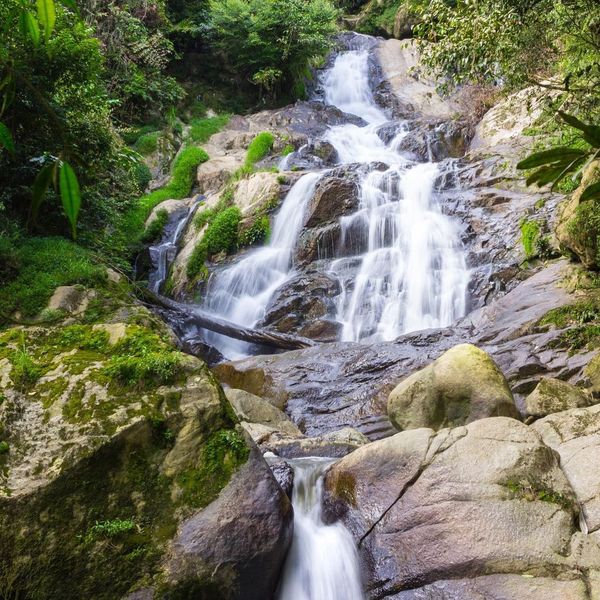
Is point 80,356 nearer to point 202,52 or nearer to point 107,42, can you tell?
point 107,42

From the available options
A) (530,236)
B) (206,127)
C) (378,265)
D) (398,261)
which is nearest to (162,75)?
(206,127)

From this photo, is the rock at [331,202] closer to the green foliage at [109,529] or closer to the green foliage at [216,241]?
the green foliage at [216,241]

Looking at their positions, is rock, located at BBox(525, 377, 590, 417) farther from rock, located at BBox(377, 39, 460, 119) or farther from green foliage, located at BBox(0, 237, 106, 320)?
rock, located at BBox(377, 39, 460, 119)

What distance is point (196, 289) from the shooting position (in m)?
12.5

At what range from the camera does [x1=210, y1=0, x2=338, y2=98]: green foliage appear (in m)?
21.3

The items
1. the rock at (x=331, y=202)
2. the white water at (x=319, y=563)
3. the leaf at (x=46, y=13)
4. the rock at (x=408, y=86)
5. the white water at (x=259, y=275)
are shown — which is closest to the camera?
the leaf at (x=46, y=13)

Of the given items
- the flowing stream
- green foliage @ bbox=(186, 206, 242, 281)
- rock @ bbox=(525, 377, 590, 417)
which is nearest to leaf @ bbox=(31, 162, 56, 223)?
rock @ bbox=(525, 377, 590, 417)

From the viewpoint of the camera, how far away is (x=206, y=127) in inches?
836

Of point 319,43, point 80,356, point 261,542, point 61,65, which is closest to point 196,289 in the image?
point 61,65

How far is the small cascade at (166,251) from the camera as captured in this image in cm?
1374

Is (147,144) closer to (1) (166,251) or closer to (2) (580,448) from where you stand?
(1) (166,251)

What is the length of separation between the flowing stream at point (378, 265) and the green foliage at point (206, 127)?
8.41 m

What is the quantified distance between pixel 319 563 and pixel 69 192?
11.9 feet

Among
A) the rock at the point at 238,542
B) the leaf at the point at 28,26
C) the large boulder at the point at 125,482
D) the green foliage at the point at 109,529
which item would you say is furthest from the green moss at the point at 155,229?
the leaf at the point at 28,26
